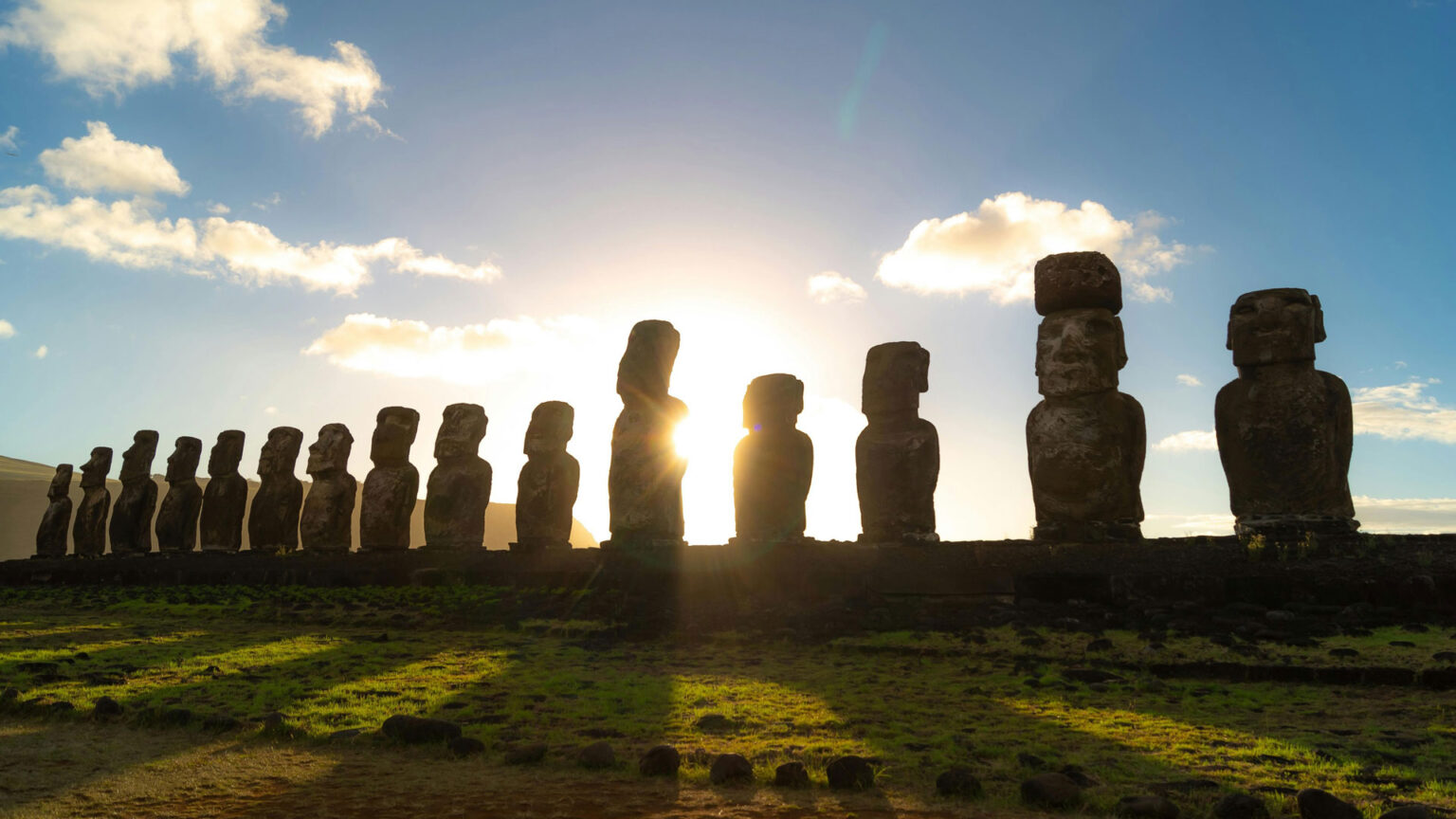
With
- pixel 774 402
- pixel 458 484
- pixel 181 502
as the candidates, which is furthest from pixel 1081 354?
pixel 181 502

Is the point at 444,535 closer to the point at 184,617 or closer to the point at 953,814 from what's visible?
the point at 184,617

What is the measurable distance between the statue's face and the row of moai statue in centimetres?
683

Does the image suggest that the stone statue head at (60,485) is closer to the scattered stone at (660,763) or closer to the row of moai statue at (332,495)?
the row of moai statue at (332,495)

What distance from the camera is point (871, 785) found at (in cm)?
372

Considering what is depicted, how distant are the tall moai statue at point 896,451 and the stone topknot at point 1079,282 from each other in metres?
1.66

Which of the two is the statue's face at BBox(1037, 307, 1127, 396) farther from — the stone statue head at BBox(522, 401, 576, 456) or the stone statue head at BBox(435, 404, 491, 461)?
the stone statue head at BBox(435, 404, 491, 461)

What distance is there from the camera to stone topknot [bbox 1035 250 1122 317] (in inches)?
380

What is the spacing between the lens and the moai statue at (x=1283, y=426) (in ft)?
27.6

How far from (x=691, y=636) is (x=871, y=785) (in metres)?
5.04

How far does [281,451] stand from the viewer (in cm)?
1747

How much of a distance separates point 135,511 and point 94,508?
248 cm

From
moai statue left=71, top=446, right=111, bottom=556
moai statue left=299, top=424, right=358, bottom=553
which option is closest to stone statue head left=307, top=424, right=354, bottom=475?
moai statue left=299, top=424, right=358, bottom=553

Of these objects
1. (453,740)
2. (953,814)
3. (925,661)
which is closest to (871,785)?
(953,814)

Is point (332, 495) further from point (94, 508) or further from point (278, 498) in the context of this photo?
point (94, 508)
